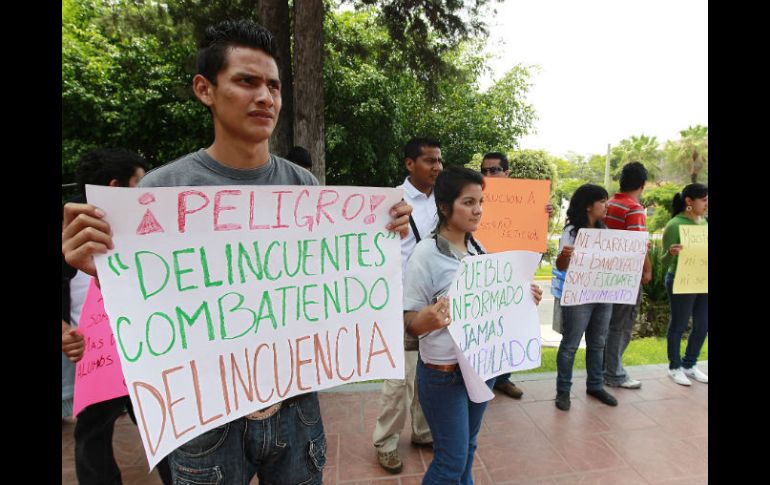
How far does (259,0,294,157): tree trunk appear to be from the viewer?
4637mm

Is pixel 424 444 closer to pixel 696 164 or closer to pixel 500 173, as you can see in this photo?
pixel 500 173

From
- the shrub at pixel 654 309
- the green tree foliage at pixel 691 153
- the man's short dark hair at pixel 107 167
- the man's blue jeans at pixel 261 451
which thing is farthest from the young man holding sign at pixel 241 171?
the green tree foliage at pixel 691 153

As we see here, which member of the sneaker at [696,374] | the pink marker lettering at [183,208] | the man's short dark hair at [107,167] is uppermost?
the man's short dark hair at [107,167]

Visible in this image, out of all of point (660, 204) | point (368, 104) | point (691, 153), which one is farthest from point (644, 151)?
point (368, 104)

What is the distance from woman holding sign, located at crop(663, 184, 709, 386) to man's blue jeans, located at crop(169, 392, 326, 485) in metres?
3.84

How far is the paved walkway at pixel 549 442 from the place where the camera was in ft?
8.80

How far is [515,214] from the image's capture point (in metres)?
3.52

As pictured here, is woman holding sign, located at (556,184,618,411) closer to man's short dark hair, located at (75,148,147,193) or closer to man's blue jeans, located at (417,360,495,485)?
man's blue jeans, located at (417,360,495,485)

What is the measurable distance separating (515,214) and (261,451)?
282 centimetres

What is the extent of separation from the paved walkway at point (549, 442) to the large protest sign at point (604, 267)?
955 millimetres

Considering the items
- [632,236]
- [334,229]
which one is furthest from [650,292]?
[334,229]

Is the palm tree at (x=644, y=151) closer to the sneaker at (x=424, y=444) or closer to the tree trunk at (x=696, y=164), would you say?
the tree trunk at (x=696, y=164)

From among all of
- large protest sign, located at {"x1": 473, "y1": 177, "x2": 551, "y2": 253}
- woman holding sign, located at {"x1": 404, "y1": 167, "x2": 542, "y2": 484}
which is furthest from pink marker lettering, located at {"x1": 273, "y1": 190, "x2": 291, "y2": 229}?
large protest sign, located at {"x1": 473, "y1": 177, "x2": 551, "y2": 253}

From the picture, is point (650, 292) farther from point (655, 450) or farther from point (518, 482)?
point (518, 482)
